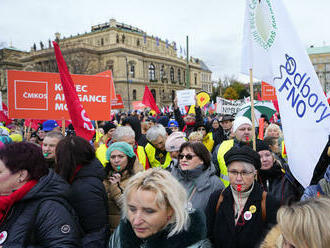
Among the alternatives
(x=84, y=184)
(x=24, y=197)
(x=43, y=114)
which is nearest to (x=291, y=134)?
(x=84, y=184)

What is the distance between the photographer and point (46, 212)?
5.51ft

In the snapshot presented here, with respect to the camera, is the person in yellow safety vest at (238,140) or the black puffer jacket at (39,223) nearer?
the black puffer jacket at (39,223)

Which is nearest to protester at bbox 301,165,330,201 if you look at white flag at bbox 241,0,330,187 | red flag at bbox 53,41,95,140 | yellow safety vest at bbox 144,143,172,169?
white flag at bbox 241,0,330,187

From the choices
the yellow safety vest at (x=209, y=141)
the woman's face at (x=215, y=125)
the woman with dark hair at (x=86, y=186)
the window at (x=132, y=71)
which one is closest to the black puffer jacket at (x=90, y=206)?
the woman with dark hair at (x=86, y=186)

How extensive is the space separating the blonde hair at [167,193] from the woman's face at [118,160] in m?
1.01

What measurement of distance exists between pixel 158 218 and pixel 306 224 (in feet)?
2.77

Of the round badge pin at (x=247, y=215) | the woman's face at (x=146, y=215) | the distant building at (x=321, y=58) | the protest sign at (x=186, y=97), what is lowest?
the round badge pin at (x=247, y=215)

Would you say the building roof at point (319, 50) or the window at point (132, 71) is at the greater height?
the building roof at point (319, 50)

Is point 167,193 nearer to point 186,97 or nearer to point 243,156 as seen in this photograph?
point 243,156

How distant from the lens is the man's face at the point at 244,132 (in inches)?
162

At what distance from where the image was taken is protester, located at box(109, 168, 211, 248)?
1.70 meters

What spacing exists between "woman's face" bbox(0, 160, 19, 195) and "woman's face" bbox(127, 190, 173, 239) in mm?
821

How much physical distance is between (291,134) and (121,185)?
1694 mm

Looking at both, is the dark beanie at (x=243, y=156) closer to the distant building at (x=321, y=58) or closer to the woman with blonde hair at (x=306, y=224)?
the woman with blonde hair at (x=306, y=224)
